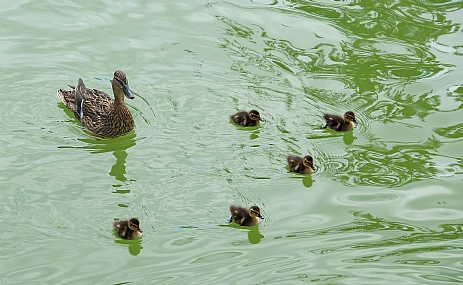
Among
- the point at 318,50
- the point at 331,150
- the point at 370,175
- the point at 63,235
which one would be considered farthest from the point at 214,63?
the point at 63,235

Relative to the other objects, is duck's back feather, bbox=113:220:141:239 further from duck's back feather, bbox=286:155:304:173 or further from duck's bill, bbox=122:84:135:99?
duck's bill, bbox=122:84:135:99

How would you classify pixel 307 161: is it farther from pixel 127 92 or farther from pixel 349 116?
pixel 127 92

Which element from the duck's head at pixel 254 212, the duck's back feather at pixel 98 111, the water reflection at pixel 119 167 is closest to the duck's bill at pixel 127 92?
the duck's back feather at pixel 98 111

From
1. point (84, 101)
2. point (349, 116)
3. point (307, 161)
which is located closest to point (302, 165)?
point (307, 161)

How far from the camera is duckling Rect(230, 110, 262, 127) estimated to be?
26.2 feet

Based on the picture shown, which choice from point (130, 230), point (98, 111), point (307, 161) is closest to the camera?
point (130, 230)

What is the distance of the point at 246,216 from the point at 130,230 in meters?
0.83

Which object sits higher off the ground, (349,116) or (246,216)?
(349,116)

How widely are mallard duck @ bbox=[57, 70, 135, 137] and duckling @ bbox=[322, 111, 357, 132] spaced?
5.69 ft

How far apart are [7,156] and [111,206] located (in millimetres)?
1176

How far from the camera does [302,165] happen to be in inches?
287

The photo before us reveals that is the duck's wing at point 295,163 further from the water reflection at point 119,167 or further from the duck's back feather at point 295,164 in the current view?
the water reflection at point 119,167

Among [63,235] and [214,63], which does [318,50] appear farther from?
[63,235]

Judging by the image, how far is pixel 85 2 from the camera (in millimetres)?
10094
